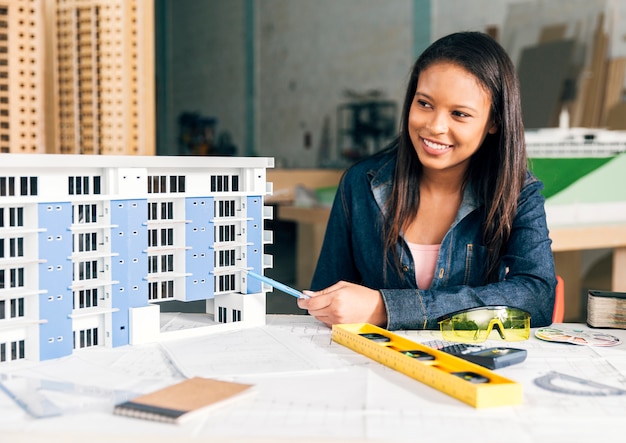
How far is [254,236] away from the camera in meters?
1.50

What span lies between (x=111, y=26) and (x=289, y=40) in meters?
5.55

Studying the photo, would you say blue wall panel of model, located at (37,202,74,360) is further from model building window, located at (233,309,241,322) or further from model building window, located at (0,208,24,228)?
model building window, located at (233,309,241,322)

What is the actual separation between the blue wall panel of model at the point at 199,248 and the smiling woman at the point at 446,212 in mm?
204

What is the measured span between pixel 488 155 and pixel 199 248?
0.81 metres

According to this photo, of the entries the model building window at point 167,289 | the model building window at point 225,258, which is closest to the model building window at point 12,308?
the model building window at point 167,289

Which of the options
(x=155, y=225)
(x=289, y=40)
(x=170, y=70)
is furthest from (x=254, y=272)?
(x=170, y=70)

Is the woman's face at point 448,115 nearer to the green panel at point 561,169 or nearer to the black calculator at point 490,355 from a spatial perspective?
the black calculator at point 490,355

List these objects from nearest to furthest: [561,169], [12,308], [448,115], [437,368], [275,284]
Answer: [437,368], [12,308], [275,284], [448,115], [561,169]

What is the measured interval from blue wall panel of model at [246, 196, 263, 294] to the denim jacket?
262 millimetres

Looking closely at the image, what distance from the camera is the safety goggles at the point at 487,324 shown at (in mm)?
1390

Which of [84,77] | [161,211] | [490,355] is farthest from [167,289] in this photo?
[84,77]

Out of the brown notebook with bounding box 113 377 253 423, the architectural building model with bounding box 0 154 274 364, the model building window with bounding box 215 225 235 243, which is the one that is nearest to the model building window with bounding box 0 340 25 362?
the architectural building model with bounding box 0 154 274 364

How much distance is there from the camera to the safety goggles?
4.56 feet

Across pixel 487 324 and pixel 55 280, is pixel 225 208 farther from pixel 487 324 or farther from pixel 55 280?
pixel 487 324
